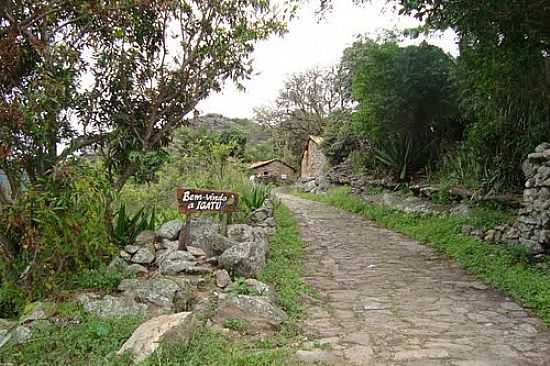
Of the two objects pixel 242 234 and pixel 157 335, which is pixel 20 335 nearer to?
pixel 157 335

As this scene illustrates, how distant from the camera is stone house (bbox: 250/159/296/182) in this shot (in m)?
26.0

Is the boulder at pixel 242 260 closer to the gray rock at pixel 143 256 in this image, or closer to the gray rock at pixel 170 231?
the gray rock at pixel 143 256

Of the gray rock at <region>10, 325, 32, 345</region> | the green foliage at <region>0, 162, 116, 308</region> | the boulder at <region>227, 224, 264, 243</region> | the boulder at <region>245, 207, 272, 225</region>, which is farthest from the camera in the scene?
the boulder at <region>245, 207, 272, 225</region>

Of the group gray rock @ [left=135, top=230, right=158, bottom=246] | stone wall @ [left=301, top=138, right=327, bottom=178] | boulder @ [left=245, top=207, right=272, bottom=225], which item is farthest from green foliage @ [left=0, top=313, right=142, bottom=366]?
stone wall @ [left=301, top=138, right=327, bottom=178]

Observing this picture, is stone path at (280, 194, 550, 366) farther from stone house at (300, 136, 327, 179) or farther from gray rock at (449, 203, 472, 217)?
stone house at (300, 136, 327, 179)

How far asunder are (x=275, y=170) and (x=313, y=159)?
178 inches

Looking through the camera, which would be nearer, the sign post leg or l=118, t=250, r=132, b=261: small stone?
l=118, t=250, r=132, b=261: small stone

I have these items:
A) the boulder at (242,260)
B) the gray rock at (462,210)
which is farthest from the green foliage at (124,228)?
the gray rock at (462,210)

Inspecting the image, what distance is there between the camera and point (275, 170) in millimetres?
27219

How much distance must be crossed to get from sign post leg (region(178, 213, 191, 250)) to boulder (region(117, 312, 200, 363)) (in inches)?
75.5

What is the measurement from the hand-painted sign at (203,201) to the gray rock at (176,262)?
46cm

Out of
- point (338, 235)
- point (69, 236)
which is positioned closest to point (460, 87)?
point (338, 235)

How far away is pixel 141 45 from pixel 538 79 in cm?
554

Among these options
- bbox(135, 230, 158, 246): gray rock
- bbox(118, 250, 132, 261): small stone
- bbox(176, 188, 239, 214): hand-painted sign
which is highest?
bbox(176, 188, 239, 214): hand-painted sign
